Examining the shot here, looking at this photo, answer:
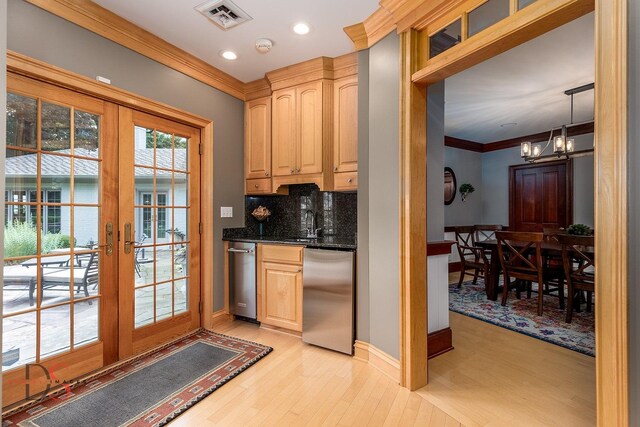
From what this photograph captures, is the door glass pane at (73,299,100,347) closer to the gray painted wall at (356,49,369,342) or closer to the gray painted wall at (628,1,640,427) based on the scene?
the gray painted wall at (356,49,369,342)

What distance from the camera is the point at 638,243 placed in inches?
43.0

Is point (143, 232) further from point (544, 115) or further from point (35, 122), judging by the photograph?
point (544, 115)

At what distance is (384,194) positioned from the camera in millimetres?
2295

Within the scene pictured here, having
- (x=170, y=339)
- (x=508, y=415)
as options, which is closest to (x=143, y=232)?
(x=170, y=339)

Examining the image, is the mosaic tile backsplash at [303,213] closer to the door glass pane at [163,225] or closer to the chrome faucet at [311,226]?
the chrome faucet at [311,226]

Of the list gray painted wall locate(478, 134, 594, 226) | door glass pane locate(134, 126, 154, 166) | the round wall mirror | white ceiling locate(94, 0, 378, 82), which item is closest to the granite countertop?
door glass pane locate(134, 126, 154, 166)

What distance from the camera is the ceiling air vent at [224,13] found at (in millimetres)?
2146

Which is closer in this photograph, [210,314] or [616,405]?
[616,405]

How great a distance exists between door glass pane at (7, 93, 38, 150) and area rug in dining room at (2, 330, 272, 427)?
164cm

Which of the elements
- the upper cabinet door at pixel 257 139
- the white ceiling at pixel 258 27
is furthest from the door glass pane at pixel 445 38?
the upper cabinet door at pixel 257 139

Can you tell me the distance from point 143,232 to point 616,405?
307 cm

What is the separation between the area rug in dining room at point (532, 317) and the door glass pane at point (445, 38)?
2710 millimetres

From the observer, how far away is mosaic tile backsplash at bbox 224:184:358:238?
328 centimetres

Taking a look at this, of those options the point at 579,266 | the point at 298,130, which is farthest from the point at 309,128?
the point at 579,266
